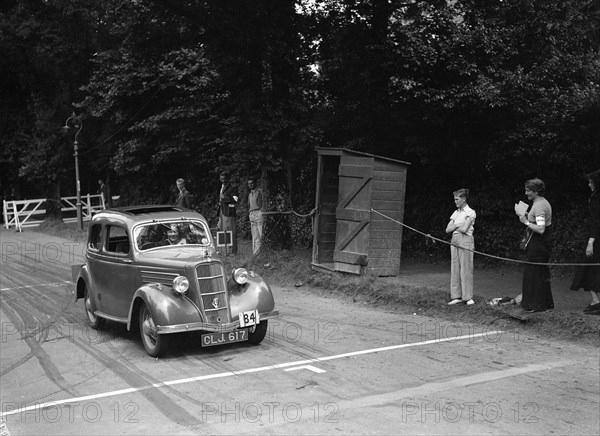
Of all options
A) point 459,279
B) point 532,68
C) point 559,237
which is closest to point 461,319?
point 459,279

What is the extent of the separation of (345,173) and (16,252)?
44.3 ft

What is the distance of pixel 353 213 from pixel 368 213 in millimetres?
407

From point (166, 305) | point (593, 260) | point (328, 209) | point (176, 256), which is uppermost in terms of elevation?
point (328, 209)

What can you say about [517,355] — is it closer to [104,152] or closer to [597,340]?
[597,340]

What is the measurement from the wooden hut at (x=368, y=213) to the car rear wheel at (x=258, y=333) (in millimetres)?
4747

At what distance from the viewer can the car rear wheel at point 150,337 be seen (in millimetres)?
8305

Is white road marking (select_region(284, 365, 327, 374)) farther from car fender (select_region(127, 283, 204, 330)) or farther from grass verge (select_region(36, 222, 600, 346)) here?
grass verge (select_region(36, 222, 600, 346))

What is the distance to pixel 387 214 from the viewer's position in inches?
526

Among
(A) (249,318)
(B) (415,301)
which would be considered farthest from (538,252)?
(A) (249,318)

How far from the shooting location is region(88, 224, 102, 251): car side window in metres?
10.3

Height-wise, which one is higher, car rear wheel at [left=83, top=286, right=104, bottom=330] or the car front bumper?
the car front bumper

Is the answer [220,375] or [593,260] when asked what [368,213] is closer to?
[593,260]

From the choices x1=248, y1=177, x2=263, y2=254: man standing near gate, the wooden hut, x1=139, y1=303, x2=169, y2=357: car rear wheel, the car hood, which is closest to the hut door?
the wooden hut

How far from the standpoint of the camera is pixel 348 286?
12.8m
